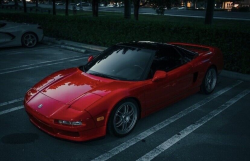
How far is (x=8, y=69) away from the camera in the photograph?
875 centimetres

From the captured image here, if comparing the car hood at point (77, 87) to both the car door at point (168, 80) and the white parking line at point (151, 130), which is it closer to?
the car door at point (168, 80)

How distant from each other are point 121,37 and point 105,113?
8.37 m

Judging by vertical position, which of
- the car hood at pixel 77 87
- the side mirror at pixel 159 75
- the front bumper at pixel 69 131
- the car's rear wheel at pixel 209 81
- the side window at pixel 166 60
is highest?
the side window at pixel 166 60

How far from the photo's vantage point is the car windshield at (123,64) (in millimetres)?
4789

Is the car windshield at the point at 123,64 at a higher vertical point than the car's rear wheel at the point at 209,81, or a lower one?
higher

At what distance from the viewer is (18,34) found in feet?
40.3

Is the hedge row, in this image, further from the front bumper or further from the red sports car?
the front bumper

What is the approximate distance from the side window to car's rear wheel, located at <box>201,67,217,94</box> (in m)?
1.07

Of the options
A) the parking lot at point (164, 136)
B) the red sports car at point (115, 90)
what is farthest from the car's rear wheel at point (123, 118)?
the parking lot at point (164, 136)

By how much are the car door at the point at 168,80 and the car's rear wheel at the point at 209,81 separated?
0.74 metres

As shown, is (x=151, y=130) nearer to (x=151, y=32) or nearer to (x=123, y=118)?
(x=123, y=118)

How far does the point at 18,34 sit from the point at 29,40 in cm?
60

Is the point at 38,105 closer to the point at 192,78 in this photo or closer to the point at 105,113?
the point at 105,113

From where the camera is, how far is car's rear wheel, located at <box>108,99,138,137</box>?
4.16 metres
